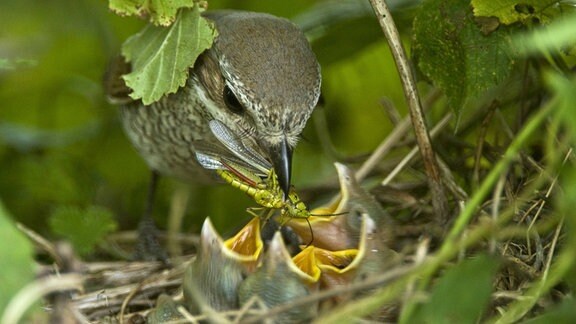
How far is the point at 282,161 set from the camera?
293 centimetres

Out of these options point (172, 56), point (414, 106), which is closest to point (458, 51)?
point (414, 106)

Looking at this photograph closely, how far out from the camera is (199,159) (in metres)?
3.34

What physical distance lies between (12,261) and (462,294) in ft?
2.90

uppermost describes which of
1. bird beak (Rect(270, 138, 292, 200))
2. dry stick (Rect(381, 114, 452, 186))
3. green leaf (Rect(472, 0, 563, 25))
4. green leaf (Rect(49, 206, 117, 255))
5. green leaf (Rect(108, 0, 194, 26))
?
green leaf (Rect(108, 0, 194, 26))

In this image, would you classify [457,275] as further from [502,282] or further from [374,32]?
[374,32]

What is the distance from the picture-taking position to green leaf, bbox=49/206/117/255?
3492mm

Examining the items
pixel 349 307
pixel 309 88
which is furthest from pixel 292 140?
pixel 349 307

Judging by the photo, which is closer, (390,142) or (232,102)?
(232,102)

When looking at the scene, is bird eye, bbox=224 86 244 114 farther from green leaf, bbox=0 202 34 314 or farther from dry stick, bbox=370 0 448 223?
green leaf, bbox=0 202 34 314

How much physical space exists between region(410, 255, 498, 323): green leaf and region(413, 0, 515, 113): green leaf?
3.42 feet

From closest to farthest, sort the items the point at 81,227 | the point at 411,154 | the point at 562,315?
the point at 562,315
the point at 411,154
the point at 81,227

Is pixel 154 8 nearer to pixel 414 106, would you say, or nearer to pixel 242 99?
pixel 242 99

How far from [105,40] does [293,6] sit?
89 centimetres

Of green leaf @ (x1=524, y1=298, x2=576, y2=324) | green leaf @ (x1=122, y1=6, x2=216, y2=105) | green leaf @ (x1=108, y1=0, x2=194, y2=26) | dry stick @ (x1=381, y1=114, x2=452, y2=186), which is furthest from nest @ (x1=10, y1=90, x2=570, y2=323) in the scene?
green leaf @ (x1=108, y1=0, x2=194, y2=26)
